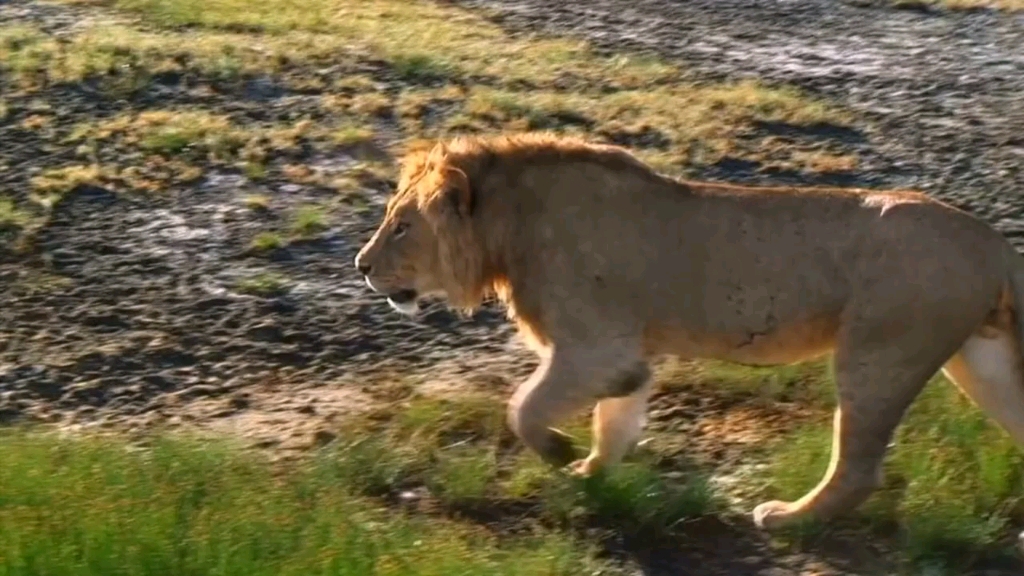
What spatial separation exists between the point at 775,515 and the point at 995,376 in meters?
0.86

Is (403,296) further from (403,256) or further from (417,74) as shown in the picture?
(417,74)

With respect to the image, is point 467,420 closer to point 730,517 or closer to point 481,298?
point 481,298

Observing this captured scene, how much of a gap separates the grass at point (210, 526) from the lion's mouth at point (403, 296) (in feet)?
2.42

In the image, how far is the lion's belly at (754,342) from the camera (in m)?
5.95

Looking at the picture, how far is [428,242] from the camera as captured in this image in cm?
646

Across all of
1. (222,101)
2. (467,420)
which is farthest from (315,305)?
(222,101)

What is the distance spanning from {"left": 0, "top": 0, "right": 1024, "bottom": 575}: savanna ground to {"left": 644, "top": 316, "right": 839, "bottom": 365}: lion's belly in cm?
38

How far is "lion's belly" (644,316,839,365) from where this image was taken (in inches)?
234

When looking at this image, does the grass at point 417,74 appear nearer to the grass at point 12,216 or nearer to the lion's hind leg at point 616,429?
the grass at point 12,216

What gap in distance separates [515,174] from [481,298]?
472mm

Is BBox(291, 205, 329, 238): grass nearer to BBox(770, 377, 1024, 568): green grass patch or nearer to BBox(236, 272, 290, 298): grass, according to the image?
BBox(236, 272, 290, 298): grass

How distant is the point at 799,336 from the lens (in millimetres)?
5980

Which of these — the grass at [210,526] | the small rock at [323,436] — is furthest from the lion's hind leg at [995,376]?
the small rock at [323,436]

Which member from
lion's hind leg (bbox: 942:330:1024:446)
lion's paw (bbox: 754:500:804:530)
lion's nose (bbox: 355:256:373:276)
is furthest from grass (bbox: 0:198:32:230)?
lion's hind leg (bbox: 942:330:1024:446)
